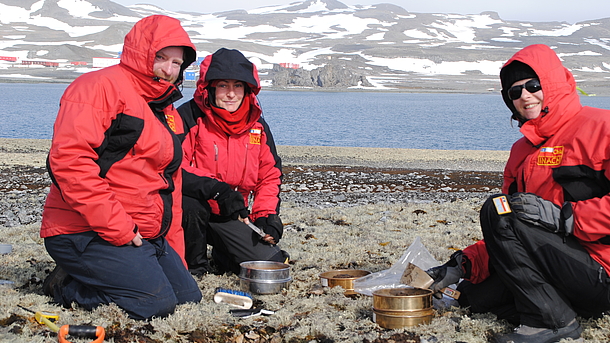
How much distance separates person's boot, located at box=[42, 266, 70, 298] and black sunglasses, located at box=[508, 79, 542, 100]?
2.90 meters

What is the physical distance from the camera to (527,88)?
11.9 ft

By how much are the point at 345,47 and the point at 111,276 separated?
152345mm

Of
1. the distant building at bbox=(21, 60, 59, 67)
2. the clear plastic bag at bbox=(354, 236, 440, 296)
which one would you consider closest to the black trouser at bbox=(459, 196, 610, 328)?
the clear plastic bag at bbox=(354, 236, 440, 296)

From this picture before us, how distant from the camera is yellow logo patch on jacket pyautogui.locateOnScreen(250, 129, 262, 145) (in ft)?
16.5

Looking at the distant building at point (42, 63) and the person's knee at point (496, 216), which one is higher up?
the person's knee at point (496, 216)

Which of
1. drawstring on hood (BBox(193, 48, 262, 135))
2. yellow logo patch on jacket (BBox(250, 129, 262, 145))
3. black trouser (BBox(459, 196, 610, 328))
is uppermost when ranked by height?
drawstring on hood (BBox(193, 48, 262, 135))

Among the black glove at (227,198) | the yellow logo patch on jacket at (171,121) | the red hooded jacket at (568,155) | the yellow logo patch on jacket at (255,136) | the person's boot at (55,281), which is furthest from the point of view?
the yellow logo patch on jacket at (255,136)

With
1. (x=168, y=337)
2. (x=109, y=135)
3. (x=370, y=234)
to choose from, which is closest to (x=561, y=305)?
(x=168, y=337)

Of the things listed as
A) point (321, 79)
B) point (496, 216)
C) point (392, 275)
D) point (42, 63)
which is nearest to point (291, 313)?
point (392, 275)

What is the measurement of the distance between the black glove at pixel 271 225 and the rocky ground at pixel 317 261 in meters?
0.34

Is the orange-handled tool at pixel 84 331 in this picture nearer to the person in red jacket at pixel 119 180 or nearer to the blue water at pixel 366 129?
the person in red jacket at pixel 119 180

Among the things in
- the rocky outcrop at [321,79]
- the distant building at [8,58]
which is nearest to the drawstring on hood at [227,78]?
the rocky outcrop at [321,79]

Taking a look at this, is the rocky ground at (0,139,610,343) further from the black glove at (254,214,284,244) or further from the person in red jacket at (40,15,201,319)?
the black glove at (254,214,284,244)

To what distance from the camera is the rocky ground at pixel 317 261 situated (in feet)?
11.8
